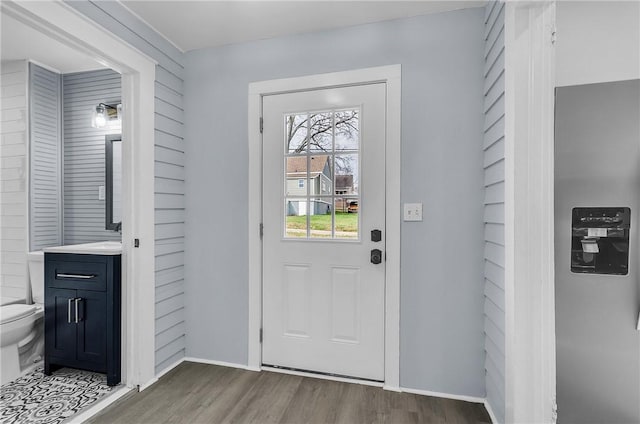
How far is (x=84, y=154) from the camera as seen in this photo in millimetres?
3221

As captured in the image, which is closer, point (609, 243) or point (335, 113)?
point (609, 243)

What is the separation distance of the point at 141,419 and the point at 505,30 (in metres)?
2.83

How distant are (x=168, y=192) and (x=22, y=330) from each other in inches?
55.0

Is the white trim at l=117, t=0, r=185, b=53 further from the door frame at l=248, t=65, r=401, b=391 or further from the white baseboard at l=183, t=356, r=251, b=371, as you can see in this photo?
the white baseboard at l=183, t=356, r=251, b=371

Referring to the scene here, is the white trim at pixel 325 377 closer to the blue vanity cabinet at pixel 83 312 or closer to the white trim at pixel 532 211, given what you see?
the white trim at pixel 532 211

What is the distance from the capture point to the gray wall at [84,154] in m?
3.16

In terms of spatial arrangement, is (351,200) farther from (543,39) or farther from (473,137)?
(543,39)

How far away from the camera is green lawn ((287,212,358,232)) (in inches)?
91.1

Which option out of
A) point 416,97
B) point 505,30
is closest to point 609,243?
point 505,30

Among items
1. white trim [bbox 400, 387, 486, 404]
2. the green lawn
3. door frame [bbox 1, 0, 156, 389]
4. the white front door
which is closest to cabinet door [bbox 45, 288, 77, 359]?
door frame [bbox 1, 0, 156, 389]

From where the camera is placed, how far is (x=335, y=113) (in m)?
2.35

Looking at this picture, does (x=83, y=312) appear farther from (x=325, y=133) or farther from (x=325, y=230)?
(x=325, y=133)

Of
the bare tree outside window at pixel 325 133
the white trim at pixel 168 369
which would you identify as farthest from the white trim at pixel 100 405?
the bare tree outside window at pixel 325 133

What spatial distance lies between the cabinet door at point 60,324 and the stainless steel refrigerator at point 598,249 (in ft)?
9.64
